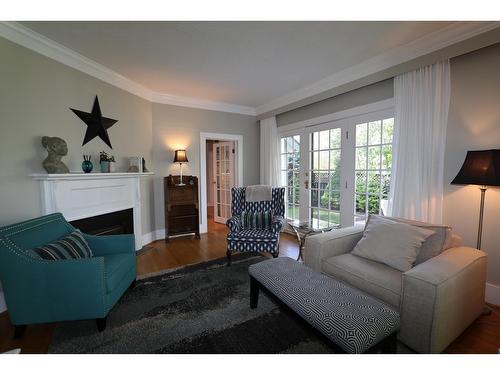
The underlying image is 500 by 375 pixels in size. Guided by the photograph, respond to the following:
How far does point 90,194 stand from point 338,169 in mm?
3333

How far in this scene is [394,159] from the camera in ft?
8.19

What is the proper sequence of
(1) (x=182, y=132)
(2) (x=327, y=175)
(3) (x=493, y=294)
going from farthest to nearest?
(1) (x=182, y=132) < (2) (x=327, y=175) < (3) (x=493, y=294)

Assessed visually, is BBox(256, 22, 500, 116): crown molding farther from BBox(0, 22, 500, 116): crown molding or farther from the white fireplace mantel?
the white fireplace mantel

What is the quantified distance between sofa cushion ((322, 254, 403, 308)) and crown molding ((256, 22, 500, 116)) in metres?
2.08

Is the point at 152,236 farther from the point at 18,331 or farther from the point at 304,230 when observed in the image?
the point at 304,230

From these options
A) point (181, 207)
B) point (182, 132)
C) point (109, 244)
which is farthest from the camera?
point (181, 207)

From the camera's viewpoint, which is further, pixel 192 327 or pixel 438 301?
pixel 192 327

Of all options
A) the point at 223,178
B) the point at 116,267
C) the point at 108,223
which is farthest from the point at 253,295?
the point at 223,178

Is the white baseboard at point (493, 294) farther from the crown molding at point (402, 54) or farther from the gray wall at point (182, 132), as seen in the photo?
the gray wall at point (182, 132)

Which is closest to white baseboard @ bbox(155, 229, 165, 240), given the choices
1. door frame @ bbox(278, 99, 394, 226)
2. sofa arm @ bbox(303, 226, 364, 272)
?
door frame @ bbox(278, 99, 394, 226)

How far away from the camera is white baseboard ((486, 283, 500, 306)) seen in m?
1.92

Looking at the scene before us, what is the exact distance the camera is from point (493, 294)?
1.94 meters
